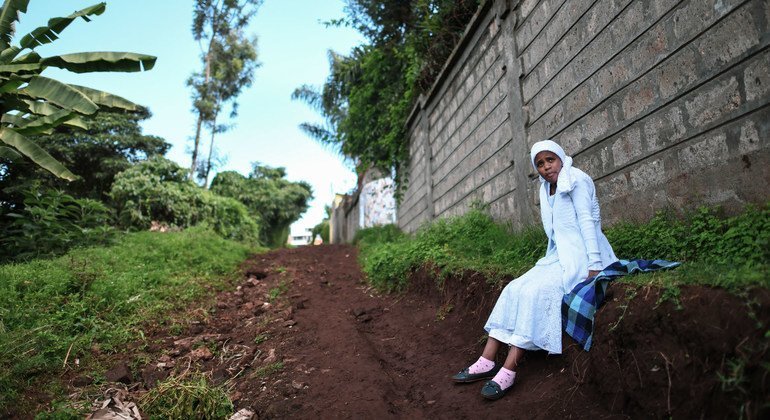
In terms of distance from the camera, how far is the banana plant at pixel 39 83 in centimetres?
699

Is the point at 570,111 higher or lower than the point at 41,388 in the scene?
higher

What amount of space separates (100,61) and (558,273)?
799 cm

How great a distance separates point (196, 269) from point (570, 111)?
648 cm

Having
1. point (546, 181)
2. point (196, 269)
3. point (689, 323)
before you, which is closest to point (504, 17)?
point (546, 181)

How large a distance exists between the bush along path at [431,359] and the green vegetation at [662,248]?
4.9 inches

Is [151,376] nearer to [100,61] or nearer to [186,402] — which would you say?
[186,402]

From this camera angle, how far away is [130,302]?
5500 mm

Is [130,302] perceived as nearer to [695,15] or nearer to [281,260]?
[281,260]

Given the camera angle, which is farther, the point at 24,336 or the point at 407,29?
the point at 407,29

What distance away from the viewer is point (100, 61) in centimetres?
762

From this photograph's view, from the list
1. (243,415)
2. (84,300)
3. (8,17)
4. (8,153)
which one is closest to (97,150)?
(8,17)

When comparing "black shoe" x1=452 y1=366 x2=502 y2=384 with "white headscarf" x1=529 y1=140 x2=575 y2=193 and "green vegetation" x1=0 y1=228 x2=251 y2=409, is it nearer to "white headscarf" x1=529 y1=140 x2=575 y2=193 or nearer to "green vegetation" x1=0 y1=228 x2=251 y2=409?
"white headscarf" x1=529 y1=140 x2=575 y2=193

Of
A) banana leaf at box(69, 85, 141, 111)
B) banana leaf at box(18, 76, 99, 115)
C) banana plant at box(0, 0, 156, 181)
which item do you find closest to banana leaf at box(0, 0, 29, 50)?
banana plant at box(0, 0, 156, 181)

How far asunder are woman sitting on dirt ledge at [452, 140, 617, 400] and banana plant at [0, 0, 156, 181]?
7018 mm
